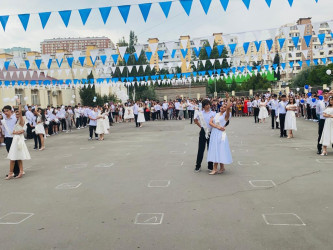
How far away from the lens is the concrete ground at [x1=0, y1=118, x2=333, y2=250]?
163 inches

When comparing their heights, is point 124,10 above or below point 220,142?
above

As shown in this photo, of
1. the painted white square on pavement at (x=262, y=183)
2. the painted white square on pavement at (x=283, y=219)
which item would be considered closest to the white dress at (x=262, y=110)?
the painted white square on pavement at (x=262, y=183)

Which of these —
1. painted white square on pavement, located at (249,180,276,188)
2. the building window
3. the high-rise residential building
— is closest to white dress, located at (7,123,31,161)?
painted white square on pavement, located at (249,180,276,188)

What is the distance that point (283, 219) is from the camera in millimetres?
4688

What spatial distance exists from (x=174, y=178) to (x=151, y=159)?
255 centimetres

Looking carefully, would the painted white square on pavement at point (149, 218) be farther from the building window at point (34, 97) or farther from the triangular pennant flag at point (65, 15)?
the building window at point (34, 97)

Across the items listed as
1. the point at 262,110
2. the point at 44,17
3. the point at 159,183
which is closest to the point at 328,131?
the point at 159,183

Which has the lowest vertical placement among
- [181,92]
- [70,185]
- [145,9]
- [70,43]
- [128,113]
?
[70,185]

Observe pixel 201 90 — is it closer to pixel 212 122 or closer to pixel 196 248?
pixel 212 122

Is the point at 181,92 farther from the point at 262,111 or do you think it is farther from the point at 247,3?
the point at 247,3

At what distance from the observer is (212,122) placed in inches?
304

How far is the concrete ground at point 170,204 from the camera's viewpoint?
4.14m

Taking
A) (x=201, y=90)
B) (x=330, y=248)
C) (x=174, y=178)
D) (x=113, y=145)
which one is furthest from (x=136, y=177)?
(x=201, y=90)

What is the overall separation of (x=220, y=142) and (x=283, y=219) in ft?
9.93
